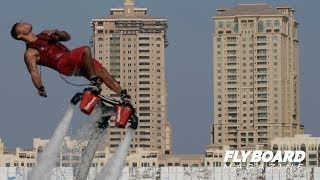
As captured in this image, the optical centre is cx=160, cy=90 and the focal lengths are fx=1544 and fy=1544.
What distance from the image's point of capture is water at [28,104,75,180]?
16.0m

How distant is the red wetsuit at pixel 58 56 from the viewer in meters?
16.4

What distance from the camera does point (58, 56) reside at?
16484mm

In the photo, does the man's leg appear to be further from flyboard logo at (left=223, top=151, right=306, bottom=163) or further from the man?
flyboard logo at (left=223, top=151, right=306, bottom=163)

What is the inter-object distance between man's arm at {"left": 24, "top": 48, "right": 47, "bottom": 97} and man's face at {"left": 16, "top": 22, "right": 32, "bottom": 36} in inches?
7.6

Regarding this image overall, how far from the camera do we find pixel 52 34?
16672 millimetres

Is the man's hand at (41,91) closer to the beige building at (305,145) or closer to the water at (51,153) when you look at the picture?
the water at (51,153)

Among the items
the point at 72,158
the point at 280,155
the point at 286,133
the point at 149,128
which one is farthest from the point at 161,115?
the point at 72,158

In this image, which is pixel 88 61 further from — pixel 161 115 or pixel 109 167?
pixel 161 115

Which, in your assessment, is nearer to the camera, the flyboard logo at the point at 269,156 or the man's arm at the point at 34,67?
the man's arm at the point at 34,67

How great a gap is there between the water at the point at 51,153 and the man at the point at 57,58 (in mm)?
398

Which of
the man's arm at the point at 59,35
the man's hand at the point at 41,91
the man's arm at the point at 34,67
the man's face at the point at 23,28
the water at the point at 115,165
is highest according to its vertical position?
the man's face at the point at 23,28

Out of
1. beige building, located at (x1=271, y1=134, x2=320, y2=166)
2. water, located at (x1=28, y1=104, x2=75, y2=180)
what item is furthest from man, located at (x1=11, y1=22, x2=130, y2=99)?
beige building, located at (x1=271, y1=134, x2=320, y2=166)

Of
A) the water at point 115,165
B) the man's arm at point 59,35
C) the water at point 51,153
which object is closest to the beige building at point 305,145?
the man's arm at point 59,35

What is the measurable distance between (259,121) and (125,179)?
115m
